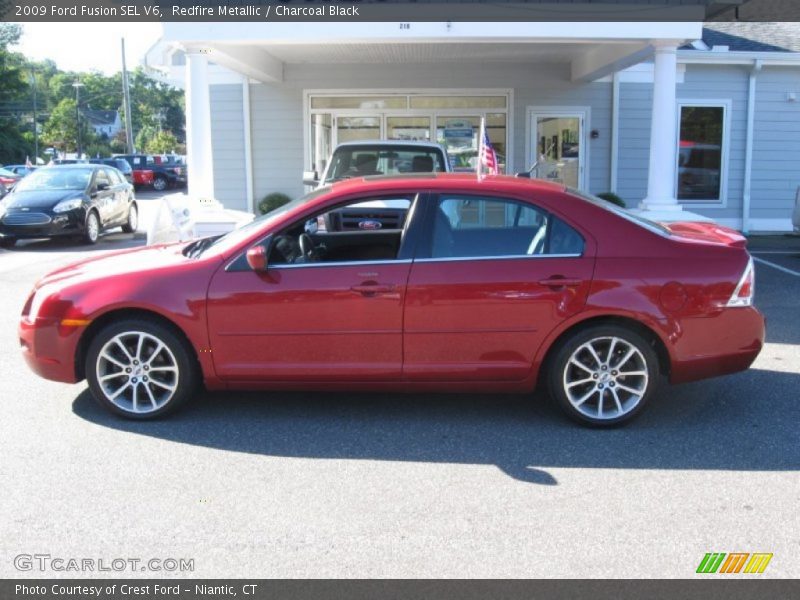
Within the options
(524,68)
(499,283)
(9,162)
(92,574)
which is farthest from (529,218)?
(9,162)

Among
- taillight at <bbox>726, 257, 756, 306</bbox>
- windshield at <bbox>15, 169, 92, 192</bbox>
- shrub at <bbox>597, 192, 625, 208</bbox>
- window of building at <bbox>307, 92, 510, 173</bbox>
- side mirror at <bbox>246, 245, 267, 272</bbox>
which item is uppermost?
window of building at <bbox>307, 92, 510, 173</bbox>

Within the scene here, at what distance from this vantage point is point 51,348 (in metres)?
5.14

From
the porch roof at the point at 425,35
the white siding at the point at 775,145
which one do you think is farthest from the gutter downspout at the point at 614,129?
the porch roof at the point at 425,35

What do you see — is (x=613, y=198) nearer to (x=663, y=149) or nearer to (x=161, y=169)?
(x=663, y=149)

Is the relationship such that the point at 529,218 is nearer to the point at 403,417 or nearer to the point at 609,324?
the point at 609,324

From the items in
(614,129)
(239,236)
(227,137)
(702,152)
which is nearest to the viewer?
(239,236)

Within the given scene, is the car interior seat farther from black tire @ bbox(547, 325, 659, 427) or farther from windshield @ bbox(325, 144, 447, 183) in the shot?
black tire @ bbox(547, 325, 659, 427)

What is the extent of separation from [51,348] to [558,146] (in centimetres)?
1222

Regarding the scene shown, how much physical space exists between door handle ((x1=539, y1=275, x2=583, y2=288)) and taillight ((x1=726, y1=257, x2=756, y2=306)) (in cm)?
97

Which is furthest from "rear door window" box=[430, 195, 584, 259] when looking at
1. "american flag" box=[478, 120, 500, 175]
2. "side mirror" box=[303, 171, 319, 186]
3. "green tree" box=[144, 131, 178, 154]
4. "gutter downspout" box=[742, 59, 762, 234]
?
"green tree" box=[144, 131, 178, 154]

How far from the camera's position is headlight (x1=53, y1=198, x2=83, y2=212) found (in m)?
14.6

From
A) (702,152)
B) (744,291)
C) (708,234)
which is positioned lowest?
(744,291)

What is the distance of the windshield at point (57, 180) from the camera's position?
51.4 ft

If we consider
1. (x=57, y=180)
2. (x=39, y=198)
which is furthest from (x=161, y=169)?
(x=39, y=198)
